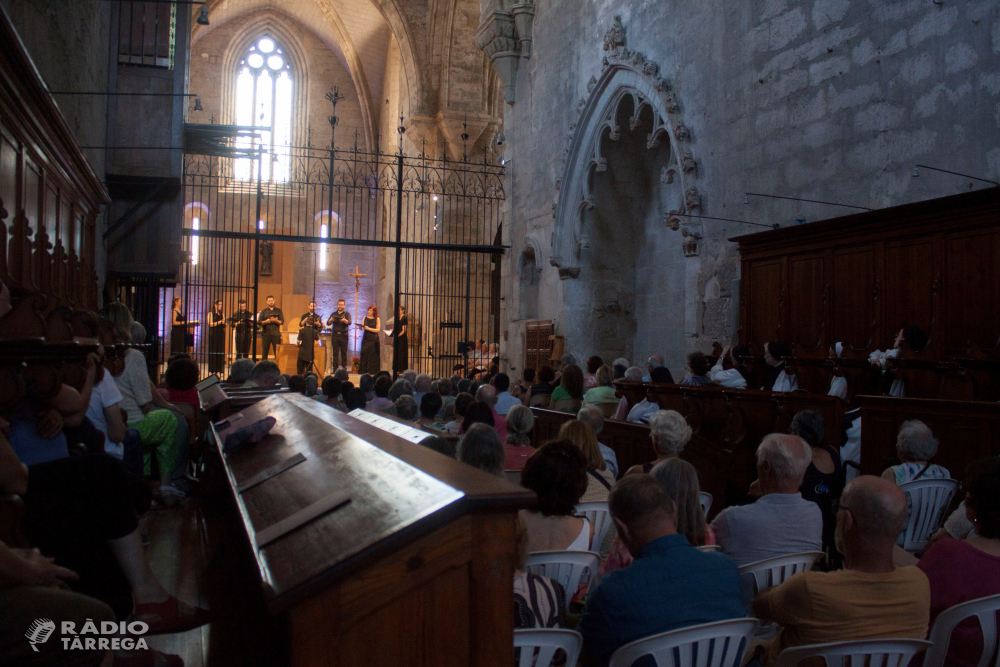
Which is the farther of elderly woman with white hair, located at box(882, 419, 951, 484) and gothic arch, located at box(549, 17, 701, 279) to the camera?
gothic arch, located at box(549, 17, 701, 279)

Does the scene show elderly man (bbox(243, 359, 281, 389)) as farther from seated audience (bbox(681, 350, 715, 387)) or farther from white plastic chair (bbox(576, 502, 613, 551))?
white plastic chair (bbox(576, 502, 613, 551))

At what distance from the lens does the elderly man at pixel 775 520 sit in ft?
8.34

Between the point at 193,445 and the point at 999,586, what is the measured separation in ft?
17.9

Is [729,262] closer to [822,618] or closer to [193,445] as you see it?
[193,445]

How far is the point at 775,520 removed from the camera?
256 cm

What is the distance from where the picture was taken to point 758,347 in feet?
25.0

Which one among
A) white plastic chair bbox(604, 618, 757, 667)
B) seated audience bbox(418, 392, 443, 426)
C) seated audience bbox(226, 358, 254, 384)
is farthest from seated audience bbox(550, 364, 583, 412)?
white plastic chair bbox(604, 618, 757, 667)

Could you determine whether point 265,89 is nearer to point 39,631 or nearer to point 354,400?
point 354,400

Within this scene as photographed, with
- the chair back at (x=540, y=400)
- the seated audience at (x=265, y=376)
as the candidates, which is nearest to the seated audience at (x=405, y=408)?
the seated audience at (x=265, y=376)

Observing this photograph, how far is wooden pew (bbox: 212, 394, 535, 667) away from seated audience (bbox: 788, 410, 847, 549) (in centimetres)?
243

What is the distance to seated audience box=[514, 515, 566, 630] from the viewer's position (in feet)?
6.06

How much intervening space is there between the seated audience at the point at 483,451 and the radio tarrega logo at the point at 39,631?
134 cm

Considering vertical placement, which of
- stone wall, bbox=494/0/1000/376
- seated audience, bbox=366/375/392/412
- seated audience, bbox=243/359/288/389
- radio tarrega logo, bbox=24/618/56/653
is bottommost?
radio tarrega logo, bbox=24/618/56/653

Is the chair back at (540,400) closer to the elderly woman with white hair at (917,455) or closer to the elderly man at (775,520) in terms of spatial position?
the elderly woman with white hair at (917,455)
